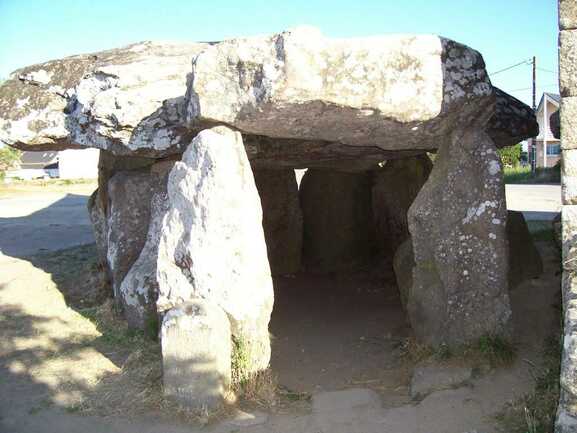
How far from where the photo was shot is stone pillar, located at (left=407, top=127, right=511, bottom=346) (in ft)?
15.3

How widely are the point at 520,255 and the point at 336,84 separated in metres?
2.89

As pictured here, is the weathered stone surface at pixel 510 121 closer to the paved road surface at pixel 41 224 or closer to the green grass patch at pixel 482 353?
the green grass patch at pixel 482 353

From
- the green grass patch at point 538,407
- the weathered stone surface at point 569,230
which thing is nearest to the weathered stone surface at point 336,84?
the weathered stone surface at point 569,230

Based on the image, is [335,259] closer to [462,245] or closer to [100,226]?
[100,226]

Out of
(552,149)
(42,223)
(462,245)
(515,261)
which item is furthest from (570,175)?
(552,149)

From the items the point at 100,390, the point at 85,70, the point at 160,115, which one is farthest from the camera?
the point at 85,70

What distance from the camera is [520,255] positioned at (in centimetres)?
601

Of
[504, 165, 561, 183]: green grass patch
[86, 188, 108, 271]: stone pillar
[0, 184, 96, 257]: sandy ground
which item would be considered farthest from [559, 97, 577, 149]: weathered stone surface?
[504, 165, 561, 183]: green grass patch

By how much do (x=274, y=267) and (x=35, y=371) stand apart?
13.5 feet

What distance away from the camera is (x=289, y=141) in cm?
578

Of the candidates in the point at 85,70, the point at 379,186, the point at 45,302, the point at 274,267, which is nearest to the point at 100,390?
the point at 45,302

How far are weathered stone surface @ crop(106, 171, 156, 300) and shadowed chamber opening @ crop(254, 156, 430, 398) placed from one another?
1.59 meters

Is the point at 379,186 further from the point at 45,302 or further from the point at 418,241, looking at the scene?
the point at 45,302

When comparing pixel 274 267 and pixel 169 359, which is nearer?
pixel 169 359
